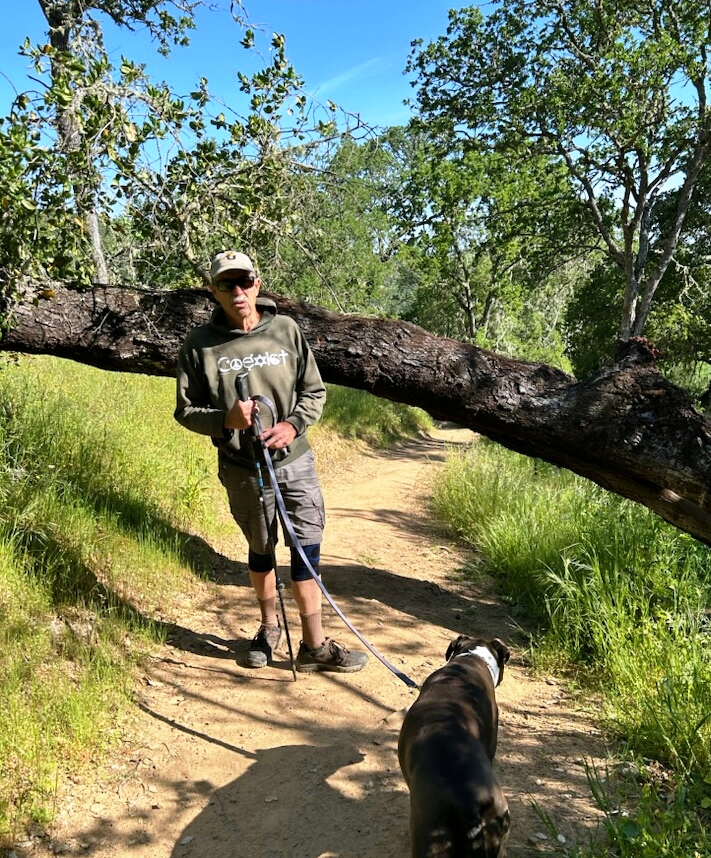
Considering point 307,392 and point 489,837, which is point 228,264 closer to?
point 307,392

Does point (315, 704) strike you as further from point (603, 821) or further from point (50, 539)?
point (50, 539)

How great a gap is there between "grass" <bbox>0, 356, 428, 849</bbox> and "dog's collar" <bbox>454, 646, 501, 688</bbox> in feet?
5.73

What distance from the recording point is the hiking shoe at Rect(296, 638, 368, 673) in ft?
11.7

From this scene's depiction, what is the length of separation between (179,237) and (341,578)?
298cm

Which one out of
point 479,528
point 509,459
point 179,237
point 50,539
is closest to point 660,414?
point 479,528

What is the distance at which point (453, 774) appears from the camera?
181cm

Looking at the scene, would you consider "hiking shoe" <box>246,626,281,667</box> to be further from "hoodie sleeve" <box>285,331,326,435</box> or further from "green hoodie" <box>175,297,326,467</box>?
"hoodie sleeve" <box>285,331,326,435</box>

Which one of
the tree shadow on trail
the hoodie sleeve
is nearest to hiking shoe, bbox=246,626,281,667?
the tree shadow on trail

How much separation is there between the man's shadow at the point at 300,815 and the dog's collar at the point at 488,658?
657mm

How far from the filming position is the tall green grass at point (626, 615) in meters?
2.40

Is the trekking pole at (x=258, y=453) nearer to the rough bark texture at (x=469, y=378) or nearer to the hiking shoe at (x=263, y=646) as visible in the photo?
the hiking shoe at (x=263, y=646)

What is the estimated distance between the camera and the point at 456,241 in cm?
2150

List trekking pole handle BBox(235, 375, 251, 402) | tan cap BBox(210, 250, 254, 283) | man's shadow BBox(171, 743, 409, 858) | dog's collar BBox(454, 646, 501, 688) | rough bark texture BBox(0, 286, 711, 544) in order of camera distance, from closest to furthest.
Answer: man's shadow BBox(171, 743, 409, 858) < dog's collar BBox(454, 646, 501, 688) < tan cap BBox(210, 250, 254, 283) < trekking pole handle BBox(235, 375, 251, 402) < rough bark texture BBox(0, 286, 711, 544)

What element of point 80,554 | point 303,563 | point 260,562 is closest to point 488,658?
point 303,563
